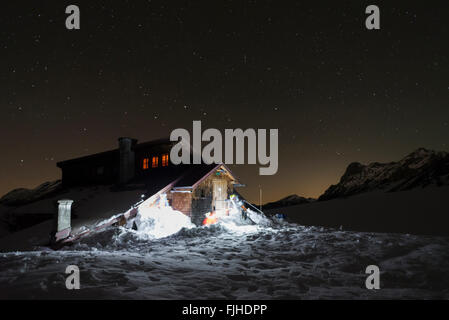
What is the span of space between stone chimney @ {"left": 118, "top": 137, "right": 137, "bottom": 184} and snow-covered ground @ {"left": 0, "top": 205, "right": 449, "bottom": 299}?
9.60 meters

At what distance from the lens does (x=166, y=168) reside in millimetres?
22578

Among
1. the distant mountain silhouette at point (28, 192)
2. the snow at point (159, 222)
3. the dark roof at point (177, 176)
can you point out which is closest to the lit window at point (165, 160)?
the dark roof at point (177, 176)

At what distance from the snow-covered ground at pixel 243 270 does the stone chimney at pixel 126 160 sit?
960cm

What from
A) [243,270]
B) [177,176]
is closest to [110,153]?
[177,176]

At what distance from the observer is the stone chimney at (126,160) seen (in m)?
23.2

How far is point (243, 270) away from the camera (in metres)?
8.55

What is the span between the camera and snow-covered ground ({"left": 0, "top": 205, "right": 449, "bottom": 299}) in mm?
5953

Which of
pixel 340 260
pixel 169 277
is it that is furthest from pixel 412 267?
pixel 169 277

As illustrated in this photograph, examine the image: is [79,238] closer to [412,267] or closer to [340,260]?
[340,260]

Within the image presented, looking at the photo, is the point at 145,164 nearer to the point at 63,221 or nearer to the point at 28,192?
the point at 63,221

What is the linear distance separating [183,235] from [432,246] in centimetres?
1171

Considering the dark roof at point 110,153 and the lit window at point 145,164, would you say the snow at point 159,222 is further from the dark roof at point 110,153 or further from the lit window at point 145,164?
the dark roof at point 110,153

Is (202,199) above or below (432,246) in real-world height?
above

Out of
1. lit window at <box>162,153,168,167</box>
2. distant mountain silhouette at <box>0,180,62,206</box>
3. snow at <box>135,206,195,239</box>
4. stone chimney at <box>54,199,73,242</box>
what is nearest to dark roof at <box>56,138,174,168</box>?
lit window at <box>162,153,168,167</box>
